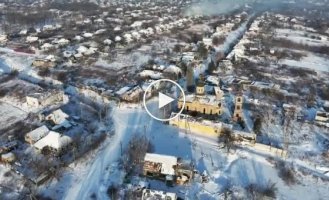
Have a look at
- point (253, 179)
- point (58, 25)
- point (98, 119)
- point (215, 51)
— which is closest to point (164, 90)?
point (98, 119)

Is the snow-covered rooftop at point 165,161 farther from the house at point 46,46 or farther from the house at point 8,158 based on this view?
the house at point 46,46

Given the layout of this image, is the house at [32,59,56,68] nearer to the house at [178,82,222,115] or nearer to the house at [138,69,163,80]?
the house at [138,69,163,80]

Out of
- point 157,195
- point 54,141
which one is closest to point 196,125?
point 157,195

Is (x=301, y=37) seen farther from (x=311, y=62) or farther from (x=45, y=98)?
(x=45, y=98)

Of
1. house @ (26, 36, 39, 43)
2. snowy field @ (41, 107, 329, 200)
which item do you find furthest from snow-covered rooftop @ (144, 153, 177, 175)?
house @ (26, 36, 39, 43)

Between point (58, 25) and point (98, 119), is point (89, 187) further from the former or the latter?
point (58, 25)

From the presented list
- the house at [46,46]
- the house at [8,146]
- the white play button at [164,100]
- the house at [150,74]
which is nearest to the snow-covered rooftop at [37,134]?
the house at [8,146]
